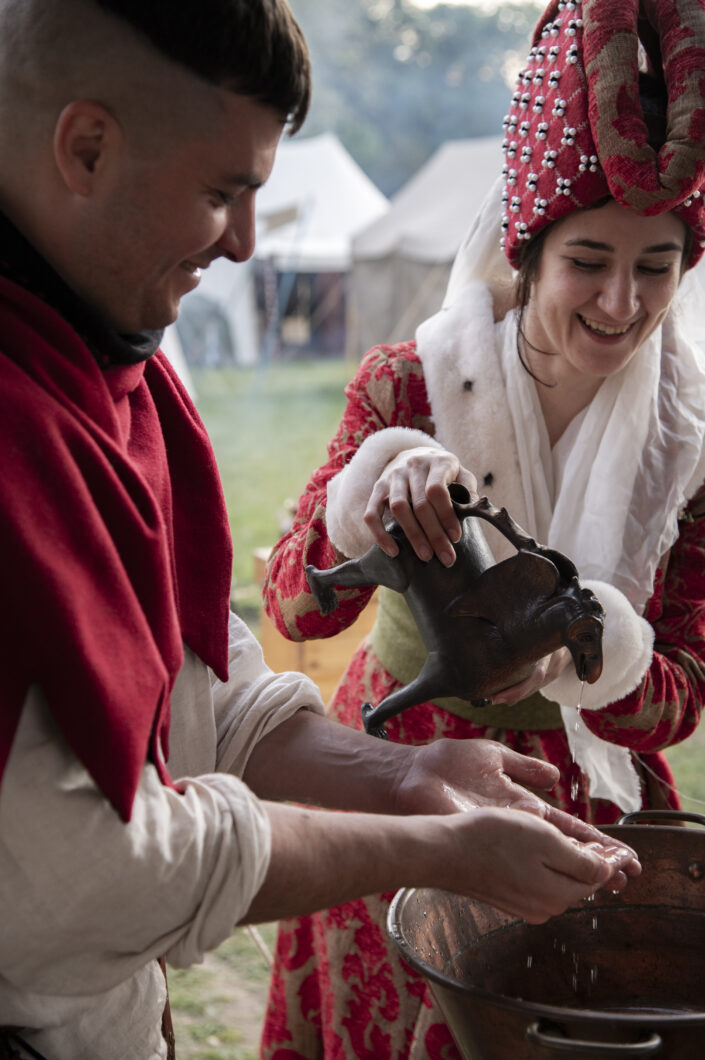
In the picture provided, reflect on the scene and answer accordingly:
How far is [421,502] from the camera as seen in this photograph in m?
1.51

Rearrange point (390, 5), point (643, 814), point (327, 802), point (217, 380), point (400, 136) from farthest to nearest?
point (390, 5)
point (400, 136)
point (217, 380)
point (643, 814)
point (327, 802)

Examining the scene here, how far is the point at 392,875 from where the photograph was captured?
1.14m

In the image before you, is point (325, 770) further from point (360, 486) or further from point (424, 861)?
point (360, 486)

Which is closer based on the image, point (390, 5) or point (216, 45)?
point (216, 45)

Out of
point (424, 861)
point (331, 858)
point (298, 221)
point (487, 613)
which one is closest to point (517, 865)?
point (424, 861)

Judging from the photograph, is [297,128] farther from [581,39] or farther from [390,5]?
[390,5]

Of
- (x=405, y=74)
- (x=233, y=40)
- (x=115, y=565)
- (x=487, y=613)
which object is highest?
(x=405, y=74)

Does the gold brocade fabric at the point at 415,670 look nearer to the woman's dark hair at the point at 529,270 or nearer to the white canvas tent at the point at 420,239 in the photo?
the woman's dark hair at the point at 529,270

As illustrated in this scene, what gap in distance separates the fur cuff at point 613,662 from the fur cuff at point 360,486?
1.24ft

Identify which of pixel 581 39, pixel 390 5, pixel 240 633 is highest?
pixel 390 5

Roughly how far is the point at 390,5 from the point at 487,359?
117 feet

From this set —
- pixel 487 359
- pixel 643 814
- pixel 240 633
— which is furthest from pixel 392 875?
pixel 487 359

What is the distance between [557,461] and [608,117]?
24.7 inches

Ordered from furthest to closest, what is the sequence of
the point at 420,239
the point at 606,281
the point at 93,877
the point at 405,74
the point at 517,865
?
1. the point at 405,74
2. the point at 420,239
3. the point at 606,281
4. the point at 517,865
5. the point at 93,877
